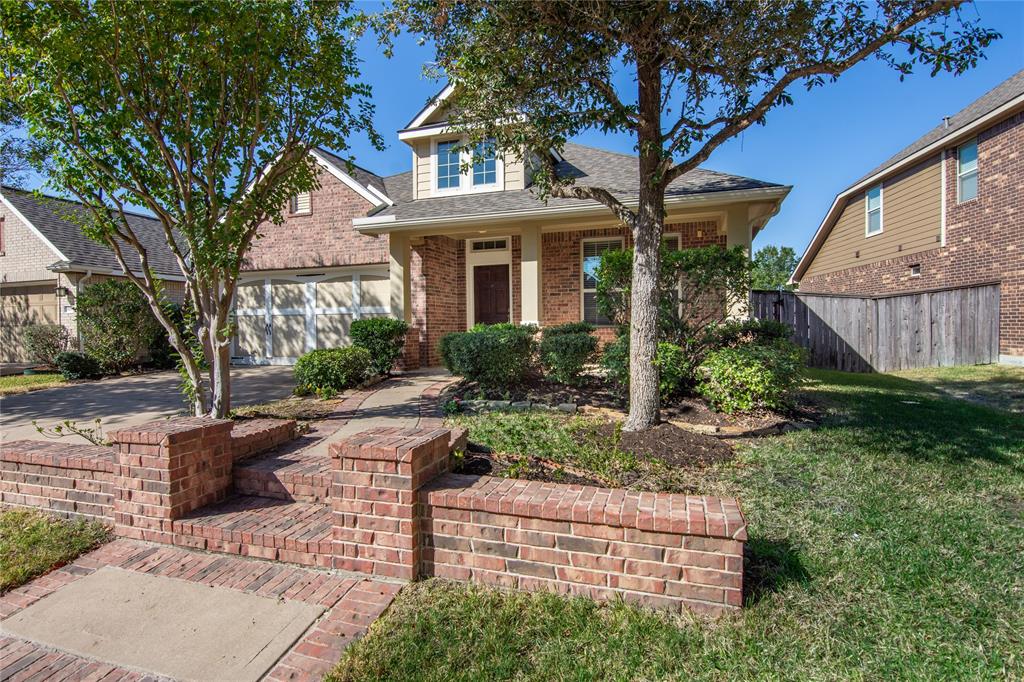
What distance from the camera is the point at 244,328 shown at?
525 inches

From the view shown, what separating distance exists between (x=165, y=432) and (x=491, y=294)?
30.2 ft

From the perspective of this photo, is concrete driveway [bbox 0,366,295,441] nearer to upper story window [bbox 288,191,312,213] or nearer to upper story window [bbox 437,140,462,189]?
upper story window [bbox 288,191,312,213]

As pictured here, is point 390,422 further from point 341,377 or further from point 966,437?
point 966,437

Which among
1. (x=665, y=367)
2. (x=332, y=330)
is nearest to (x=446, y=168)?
(x=332, y=330)

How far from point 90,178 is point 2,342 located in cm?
1581

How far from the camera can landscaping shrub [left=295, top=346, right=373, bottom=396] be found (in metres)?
7.73

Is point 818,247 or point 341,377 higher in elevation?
point 818,247

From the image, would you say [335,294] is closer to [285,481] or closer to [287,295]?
[287,295]

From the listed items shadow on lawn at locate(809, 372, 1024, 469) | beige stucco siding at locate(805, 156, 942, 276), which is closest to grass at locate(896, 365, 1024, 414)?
shadow on lawn at locate(809, 372, 1024, 469)

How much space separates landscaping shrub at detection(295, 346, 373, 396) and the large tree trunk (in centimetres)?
480

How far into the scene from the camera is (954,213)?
1245 centimetres

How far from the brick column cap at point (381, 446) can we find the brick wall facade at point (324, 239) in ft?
30.9

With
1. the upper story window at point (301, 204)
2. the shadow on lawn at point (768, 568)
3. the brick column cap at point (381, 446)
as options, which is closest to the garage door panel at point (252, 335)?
the upper story window at point (301, 204)

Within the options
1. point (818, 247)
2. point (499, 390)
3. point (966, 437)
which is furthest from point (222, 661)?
point (818, 247)
